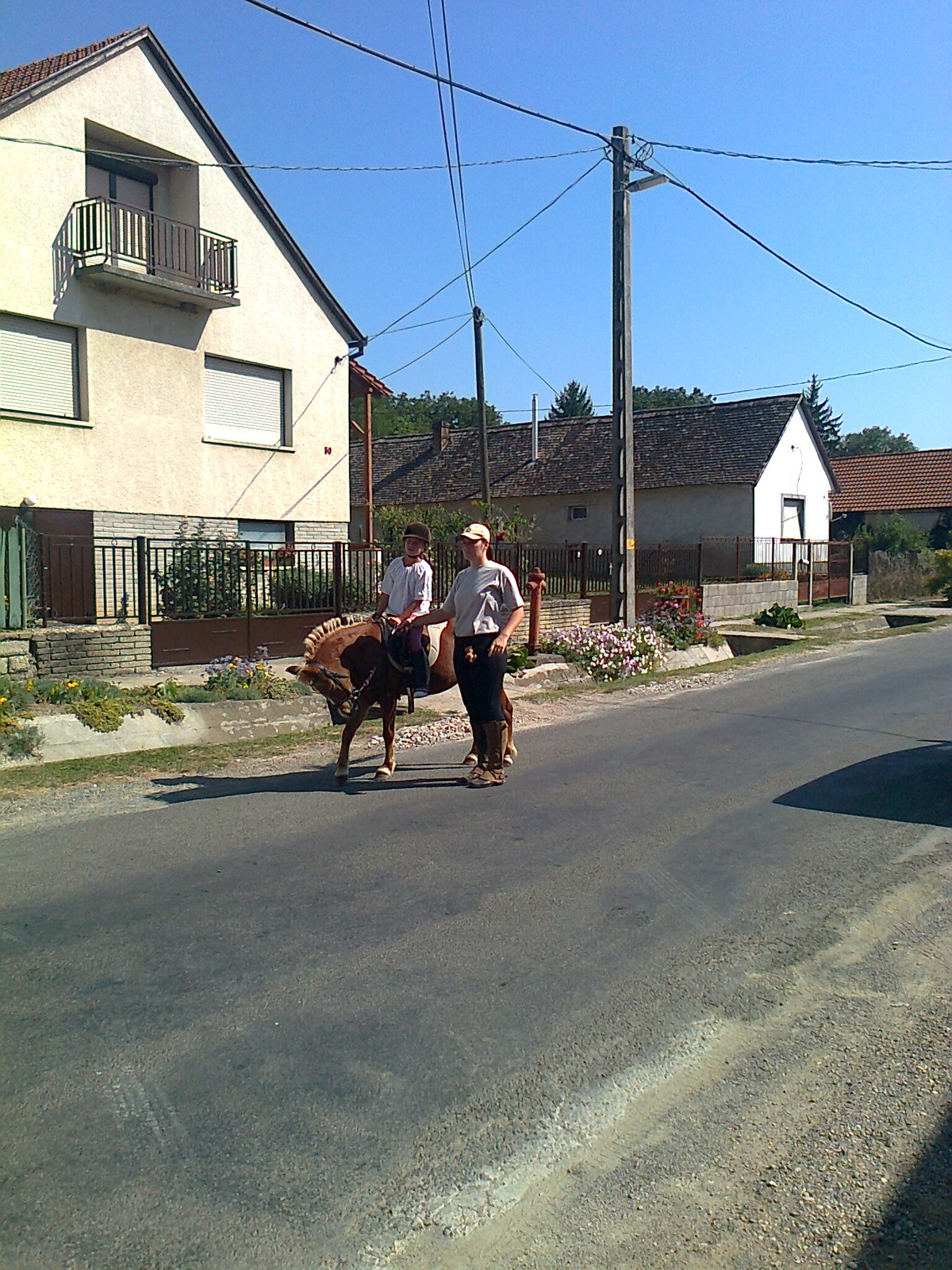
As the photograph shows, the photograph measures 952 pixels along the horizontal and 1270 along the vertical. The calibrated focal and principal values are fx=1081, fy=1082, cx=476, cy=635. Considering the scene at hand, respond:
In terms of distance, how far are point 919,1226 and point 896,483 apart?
4769 centimetres

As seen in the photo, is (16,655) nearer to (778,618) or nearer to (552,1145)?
(552,1145)

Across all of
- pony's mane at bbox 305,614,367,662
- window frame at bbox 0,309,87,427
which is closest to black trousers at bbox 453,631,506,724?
pony's mane at bbox 305,614,367,662

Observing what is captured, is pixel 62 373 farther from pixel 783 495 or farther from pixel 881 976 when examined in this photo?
pixel 783 495

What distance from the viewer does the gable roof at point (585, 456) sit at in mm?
37062

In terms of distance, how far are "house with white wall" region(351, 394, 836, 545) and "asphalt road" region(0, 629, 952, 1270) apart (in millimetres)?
30066

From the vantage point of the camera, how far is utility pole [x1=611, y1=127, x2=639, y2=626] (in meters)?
16.4

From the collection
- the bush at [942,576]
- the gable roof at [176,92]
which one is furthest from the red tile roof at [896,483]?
the gable roof at [176,92]

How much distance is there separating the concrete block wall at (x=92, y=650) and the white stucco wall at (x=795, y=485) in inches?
1070

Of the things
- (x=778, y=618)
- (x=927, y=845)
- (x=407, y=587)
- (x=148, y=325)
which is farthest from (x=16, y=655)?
(x=778, y=618)

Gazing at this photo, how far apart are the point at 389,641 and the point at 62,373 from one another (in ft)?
40.2

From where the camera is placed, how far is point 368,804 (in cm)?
745

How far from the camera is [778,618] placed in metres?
24.7

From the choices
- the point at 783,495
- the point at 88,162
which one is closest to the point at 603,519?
the point at 783,495

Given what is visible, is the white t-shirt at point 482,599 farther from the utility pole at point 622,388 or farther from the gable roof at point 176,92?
the gable roof at point 176,92
